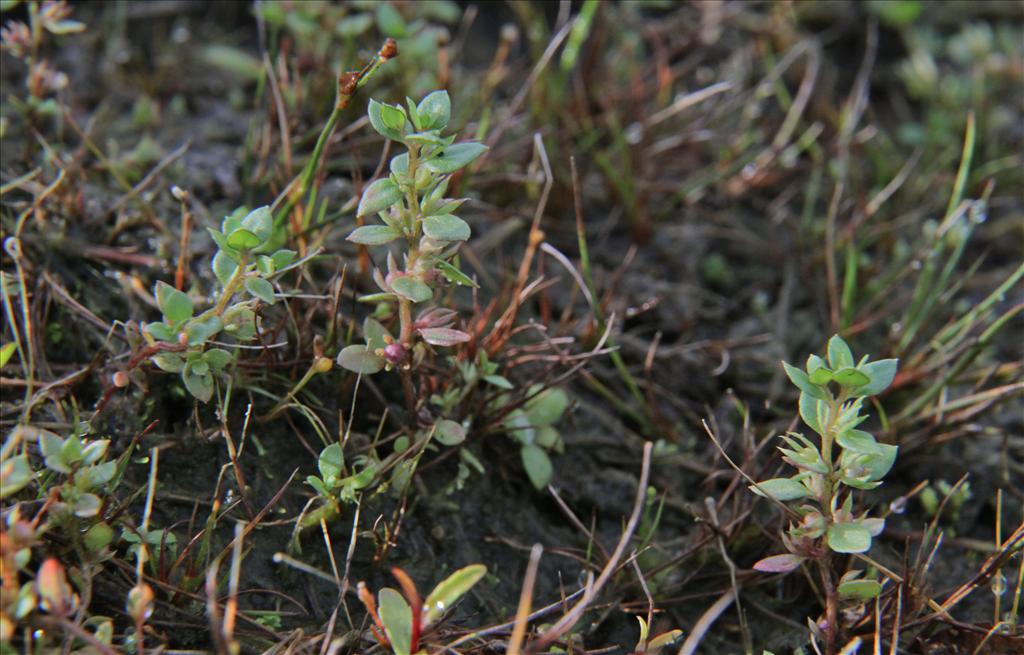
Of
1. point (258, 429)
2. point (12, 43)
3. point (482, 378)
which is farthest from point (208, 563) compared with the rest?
point (12, 43)

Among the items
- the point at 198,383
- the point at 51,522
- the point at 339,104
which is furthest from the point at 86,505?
the point at 339,104

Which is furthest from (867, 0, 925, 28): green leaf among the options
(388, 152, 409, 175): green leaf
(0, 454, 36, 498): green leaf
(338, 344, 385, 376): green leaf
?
(0, 454, 36, 498): green leaf

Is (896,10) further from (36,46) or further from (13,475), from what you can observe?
(13,475)

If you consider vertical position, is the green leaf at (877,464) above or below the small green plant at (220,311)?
below

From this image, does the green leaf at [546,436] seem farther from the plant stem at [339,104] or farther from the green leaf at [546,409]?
the plant stem at [339,104]

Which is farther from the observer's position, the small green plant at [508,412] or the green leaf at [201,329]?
the small green plant at [508,412]

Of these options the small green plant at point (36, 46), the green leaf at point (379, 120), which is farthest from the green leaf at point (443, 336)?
the small green plant at point (36, 46)

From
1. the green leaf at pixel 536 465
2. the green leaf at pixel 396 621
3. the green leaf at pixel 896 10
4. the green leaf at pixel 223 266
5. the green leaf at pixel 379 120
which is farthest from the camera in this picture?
the green leaf at pixel 896 10
